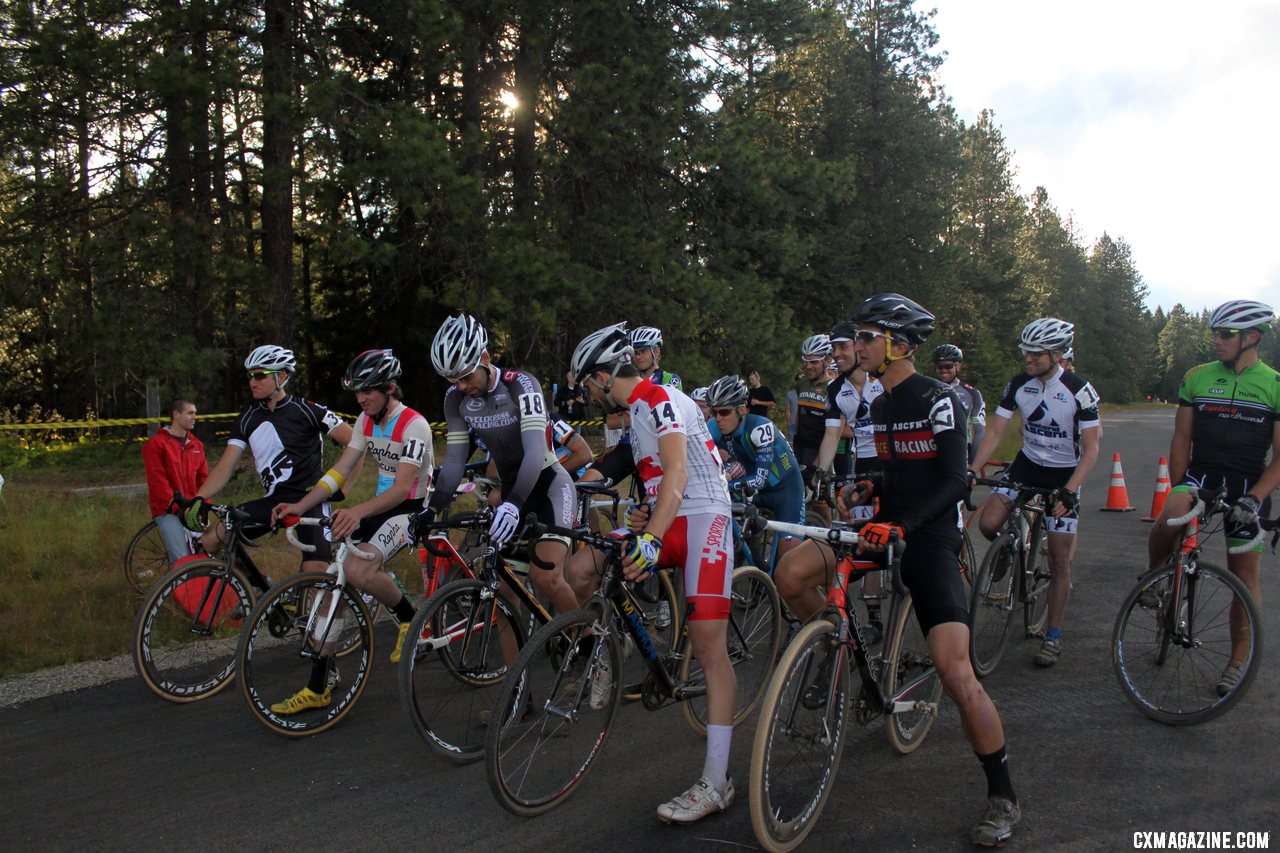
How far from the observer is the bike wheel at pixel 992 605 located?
6094 millimetres

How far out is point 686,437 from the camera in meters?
4.39

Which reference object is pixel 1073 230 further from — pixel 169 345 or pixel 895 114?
pixel 169 345

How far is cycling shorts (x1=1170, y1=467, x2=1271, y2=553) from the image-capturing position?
219 inches

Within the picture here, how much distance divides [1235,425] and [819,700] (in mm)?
3577

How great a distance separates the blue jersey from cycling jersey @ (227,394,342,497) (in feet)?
9.90

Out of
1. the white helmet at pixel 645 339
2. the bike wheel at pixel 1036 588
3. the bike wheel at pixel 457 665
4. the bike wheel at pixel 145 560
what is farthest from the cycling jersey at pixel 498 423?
the bike wheel at pixel 145 560

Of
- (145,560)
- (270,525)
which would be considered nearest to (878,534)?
(270,525)

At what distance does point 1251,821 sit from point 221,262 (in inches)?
584

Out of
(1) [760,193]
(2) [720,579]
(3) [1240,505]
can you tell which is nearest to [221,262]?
(1) [760,193]

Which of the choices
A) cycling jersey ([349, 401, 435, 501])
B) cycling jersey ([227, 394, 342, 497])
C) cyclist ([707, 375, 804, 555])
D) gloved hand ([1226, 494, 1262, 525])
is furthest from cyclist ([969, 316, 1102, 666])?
cycling jersey ([227, 394, 342, 497])

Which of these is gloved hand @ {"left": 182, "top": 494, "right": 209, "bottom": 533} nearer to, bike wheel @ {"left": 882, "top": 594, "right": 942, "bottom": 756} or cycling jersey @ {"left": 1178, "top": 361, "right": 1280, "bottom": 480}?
bike wheel @ {"left": 882, "top": 594, "right": 942, "bottom": 756}

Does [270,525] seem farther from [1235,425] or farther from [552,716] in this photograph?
[1235,425]

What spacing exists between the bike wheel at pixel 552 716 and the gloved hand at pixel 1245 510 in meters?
3.61

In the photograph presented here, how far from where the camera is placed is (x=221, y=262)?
14812mm
